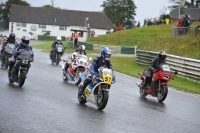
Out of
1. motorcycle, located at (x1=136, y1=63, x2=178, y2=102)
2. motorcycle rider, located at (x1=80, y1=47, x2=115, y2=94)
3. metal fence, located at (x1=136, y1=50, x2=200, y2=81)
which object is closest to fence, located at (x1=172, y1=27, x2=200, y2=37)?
metal fence, located at (x1=136, y1=50, x2=200, y2=81)

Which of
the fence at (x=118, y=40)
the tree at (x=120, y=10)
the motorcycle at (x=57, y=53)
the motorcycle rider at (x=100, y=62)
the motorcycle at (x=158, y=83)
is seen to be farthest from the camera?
the tree at (x=120, y=10)

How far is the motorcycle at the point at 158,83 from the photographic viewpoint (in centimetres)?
1712

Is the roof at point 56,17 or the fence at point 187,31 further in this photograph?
the roof at point 56,17

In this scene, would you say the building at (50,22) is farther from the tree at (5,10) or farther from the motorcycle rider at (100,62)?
the motorcycle rider at (100,62)

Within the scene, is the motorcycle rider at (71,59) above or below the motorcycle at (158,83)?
above

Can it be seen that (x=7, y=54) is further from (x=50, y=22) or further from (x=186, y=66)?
(x=50, y=22)

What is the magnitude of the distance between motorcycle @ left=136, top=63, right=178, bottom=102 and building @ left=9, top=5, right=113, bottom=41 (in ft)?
332

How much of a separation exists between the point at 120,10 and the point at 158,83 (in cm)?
12906

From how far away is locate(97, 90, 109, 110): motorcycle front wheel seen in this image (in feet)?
43.5

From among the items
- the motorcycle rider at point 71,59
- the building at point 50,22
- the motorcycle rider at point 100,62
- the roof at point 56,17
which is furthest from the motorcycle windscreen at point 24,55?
the roof at point 56,17

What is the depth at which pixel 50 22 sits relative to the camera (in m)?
121

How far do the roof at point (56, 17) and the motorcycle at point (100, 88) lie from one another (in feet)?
351

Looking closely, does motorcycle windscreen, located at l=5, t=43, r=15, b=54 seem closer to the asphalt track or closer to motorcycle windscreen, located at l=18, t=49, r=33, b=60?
the asphalt track

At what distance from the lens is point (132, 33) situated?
69875mm
